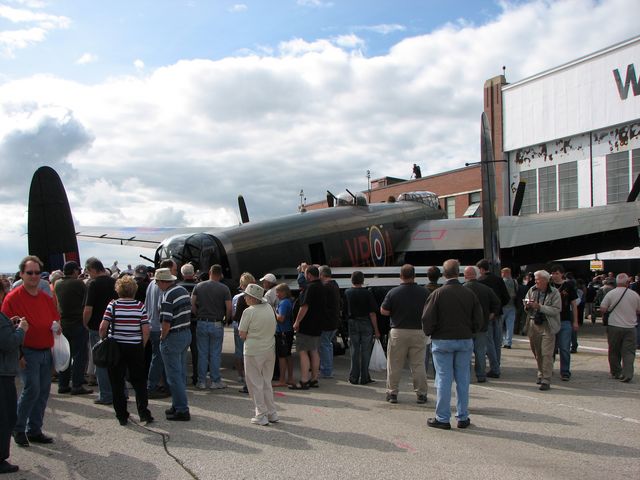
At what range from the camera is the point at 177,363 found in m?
6.60

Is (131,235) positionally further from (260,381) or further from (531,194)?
(531,194)

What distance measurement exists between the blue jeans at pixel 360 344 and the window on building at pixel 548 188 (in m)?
25.3

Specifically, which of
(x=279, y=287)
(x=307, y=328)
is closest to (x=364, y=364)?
(x=307, y=328)

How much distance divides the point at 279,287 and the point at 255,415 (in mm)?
2537

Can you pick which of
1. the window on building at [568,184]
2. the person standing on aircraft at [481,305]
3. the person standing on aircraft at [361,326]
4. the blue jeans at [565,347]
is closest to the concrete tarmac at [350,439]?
the person standing on aircraft at [361,326]

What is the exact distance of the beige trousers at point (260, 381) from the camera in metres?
6.30

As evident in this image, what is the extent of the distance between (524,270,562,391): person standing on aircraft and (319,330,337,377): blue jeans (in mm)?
3222

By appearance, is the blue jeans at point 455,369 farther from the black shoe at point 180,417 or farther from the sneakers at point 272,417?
the black shoe at point 180,417

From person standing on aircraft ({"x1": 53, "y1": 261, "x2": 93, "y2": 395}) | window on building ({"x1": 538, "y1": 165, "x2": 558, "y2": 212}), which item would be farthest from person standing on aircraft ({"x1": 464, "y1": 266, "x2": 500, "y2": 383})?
window on building ({"x1": 538, "y1": 165, "x2": 558, "y2": 212})

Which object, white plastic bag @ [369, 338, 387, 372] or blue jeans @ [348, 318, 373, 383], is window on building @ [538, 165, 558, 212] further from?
blue jeans @ [348, 318, 373, 383]

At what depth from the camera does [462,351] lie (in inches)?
246

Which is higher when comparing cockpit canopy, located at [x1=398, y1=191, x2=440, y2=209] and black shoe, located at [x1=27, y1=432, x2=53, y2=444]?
cockpit canopy, located at [x1=398, y1=191, x2=440, y2=209]

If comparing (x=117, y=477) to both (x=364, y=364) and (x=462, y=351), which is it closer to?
(x=462, y=351)

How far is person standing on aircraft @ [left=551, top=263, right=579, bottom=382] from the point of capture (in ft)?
29.5
